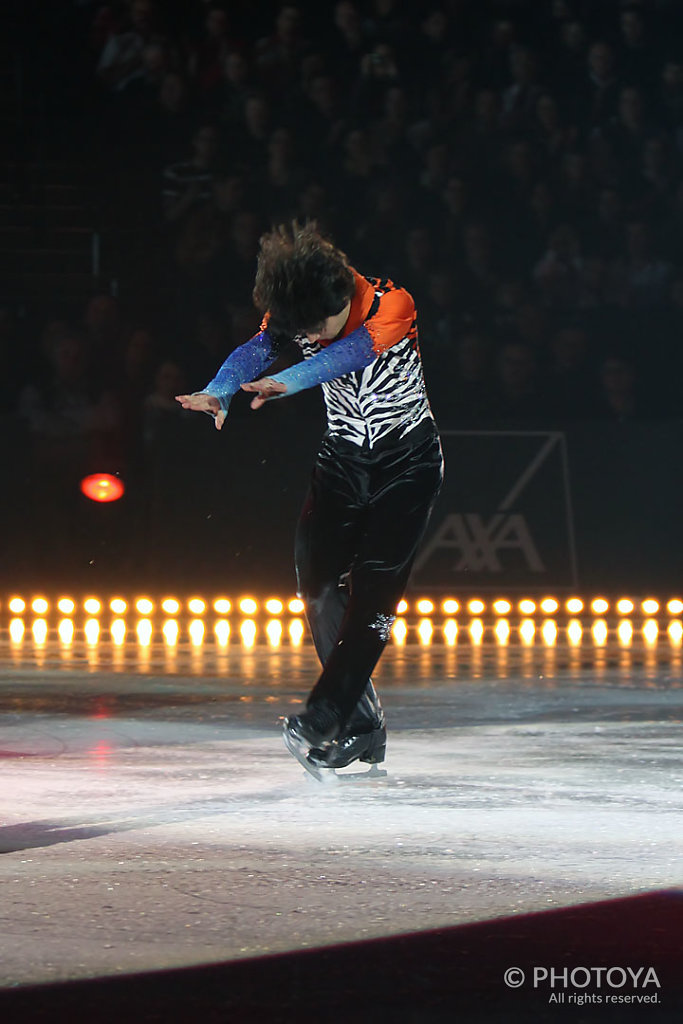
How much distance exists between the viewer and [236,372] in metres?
5.08

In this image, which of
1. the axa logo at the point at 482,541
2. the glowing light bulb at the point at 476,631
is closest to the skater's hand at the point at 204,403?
the glowing light bulb at the point at 476,631

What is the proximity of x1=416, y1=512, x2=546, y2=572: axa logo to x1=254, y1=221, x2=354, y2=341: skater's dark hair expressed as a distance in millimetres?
6837

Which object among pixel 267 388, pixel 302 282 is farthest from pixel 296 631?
pixel 267 388

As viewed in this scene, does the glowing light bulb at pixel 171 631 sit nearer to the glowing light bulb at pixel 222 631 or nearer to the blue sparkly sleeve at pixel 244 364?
the glowing light bulb at pixel 222 631

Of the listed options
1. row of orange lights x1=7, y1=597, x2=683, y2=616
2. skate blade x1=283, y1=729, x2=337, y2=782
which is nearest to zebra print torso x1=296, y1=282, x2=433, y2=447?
skate blade x1=283, y1=729, x2=337, y2=782

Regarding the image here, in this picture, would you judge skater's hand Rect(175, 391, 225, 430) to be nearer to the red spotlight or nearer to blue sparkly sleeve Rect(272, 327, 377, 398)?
blue sparkly sleeve Rect(272, 327, 377, 398)

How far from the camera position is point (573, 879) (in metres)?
3.67

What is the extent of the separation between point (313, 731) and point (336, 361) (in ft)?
3.57

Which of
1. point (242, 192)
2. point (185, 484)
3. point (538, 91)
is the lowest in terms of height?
point (185, 484)

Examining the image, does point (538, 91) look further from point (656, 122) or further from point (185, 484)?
point (185, 484)

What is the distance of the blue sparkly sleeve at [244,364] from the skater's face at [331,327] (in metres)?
0.15

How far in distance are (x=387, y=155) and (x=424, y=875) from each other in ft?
35.6

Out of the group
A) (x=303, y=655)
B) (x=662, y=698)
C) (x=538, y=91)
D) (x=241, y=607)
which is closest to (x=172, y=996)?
(x=662, y=698)

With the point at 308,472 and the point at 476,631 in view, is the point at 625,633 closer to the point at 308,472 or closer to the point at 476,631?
the point at 476,631
